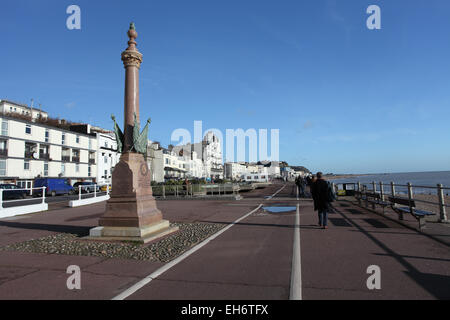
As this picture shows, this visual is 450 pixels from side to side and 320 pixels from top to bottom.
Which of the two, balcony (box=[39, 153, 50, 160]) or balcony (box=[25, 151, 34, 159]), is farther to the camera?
balcony (box=[39, 153, 50, 160])

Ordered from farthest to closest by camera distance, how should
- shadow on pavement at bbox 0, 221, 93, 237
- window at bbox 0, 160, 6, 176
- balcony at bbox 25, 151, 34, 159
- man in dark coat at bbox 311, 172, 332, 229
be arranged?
1. balcony at bbox 25, 151, 34, 159
2. window at bbox 0, 160, 6, 176
3. shadow on pavement at bbox 0, 221, 93, 237
4. man in dark coat at bbox 311, 172, 332, 229

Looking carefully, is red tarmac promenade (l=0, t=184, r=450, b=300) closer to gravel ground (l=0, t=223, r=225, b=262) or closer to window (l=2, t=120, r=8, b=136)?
gravel ground (l=0, t=223, r=225, b=262)

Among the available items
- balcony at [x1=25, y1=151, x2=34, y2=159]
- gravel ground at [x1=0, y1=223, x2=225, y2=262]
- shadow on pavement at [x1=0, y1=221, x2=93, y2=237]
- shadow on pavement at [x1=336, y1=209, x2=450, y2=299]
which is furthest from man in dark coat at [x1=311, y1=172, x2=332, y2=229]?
balcony at [x1=25, y1=151, x2=34, y2=159]

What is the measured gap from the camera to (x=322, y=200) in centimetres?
839

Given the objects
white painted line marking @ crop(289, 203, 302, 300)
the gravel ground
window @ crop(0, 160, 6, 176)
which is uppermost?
window @ crop(0, 160, 6, 176)

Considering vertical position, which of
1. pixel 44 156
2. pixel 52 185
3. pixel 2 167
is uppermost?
pixel 44 156

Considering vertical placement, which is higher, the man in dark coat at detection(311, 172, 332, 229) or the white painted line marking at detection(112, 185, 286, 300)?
the man in dark coat at detection(311, 172, 332, 229)

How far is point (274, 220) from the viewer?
10.3 m

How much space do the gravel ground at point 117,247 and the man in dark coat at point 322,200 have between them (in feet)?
10.8

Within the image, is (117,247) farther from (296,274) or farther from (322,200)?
(322,200)

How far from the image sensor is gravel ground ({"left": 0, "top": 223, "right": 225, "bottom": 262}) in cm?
596

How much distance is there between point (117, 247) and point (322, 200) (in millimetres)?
5839

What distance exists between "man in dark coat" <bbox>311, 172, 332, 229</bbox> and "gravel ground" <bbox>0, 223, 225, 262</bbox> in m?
3.30

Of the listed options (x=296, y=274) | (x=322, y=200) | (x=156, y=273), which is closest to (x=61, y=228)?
(x=156, y=273)
